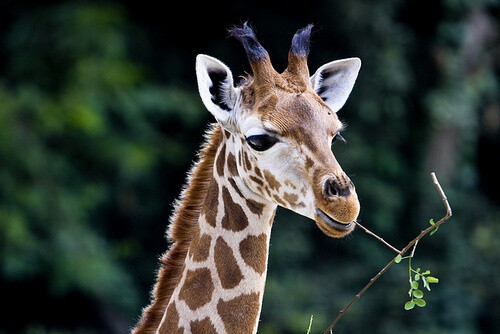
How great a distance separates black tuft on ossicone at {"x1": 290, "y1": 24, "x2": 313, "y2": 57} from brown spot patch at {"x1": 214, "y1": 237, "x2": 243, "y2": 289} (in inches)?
31.9

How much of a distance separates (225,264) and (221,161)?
425 millimetres

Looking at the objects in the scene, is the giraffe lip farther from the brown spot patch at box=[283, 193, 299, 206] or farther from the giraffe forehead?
the giraffe forehead

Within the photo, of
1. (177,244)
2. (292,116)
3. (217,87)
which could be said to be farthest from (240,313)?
(217,87)

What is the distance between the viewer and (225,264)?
4250mm

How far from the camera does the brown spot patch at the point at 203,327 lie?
165 inches

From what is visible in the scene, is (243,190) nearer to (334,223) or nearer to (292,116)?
(292,116)

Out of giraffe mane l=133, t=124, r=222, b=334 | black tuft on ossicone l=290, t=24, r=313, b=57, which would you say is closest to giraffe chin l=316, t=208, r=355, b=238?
giraffe mane l=133, t=124, r=222, b=334

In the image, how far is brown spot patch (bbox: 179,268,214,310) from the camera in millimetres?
4238

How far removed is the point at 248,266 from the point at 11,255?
692cm

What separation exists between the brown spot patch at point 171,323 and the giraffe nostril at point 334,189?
810 millimetres

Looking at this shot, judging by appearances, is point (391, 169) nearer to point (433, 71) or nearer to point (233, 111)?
point (433, 71)

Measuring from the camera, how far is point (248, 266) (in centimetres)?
424

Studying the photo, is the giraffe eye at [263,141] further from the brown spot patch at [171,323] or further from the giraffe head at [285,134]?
the brown spot patch at [171,323]

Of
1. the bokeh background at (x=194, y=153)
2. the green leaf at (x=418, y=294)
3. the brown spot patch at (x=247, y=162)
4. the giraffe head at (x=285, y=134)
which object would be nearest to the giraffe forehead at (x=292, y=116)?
the giraffe head at (x=285, y=134)
